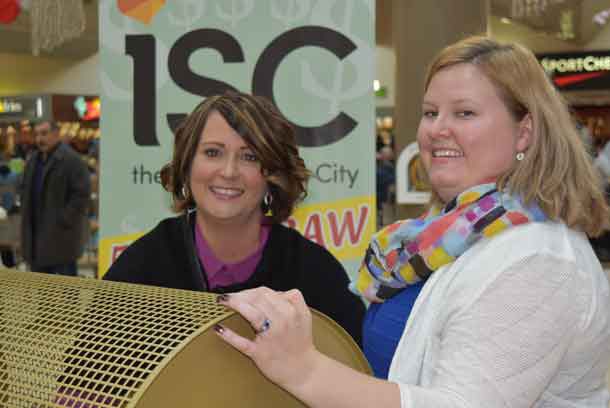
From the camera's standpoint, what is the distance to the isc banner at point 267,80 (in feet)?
8.47

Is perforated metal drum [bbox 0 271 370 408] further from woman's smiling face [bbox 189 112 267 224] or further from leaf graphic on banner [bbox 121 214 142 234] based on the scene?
leaf graphic on banner [bbox 121 214 142 234]

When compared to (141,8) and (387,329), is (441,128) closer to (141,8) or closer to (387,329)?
(387,329)

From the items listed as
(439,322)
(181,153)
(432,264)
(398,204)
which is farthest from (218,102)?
(398,204)

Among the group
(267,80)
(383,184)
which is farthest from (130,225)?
(383,184)

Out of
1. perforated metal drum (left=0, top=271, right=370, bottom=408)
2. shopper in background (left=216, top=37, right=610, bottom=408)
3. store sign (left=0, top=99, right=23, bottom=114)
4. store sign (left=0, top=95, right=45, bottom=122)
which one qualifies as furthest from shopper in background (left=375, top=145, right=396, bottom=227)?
perforated metal drum (left=0, top=271, right=370, bottom=408)

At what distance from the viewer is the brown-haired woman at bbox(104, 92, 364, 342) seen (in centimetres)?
178

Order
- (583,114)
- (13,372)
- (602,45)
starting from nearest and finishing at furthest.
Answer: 1. (13,372)
2. (602,45)
3. (583,114)

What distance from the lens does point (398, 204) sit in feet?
9.68

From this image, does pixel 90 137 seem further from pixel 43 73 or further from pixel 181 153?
pixel 181 153

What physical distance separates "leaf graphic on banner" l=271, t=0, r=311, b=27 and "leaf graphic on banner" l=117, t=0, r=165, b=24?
1.38ft

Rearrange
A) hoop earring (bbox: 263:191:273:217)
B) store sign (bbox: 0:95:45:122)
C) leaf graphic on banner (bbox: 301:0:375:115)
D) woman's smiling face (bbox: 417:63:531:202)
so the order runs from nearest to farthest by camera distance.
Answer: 1. woman's smiling face (bbox: 417:63:531:202)
2. hoop earring (bbox: 263:191:273:217)
3. leaf graphic on banner (bbox: 301:0:375:115)
4. store sign (bbox: 0:95:45:122)

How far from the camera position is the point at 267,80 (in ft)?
8.66

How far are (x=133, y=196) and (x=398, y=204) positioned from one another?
1057mm

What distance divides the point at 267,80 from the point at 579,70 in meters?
9.58
